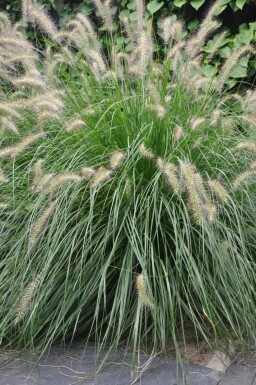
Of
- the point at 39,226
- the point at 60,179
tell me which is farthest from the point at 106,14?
the point at 39,226

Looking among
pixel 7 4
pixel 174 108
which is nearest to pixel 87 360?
pixel 174 108

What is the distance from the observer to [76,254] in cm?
308

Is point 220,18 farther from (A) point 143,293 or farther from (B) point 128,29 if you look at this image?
(A) point 143,293

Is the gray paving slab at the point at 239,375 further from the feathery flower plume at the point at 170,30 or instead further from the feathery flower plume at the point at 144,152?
the feathery flower plume at the point at 170,30

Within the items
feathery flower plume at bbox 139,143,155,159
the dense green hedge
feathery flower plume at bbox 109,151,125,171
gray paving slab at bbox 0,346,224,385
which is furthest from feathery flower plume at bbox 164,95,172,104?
gray paving slab at bbox 0,346,224,385

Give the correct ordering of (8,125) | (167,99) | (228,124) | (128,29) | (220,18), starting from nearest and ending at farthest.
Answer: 1. (8,125)
2. (228,124)
3. (167,99)
4. (128,29)
5. (220,18)

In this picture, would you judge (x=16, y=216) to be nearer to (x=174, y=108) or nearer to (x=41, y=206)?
(x=41, y=206)

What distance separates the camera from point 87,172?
3.02 meters

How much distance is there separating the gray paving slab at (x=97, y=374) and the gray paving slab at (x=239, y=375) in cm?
4

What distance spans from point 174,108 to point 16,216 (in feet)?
3.45

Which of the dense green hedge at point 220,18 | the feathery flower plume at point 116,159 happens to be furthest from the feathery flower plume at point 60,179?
the dense green hedge at point 220,18

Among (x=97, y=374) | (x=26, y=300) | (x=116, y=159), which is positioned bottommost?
(x=97, y=374)

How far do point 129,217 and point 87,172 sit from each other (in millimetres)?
301

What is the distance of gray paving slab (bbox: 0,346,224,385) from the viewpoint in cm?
275
